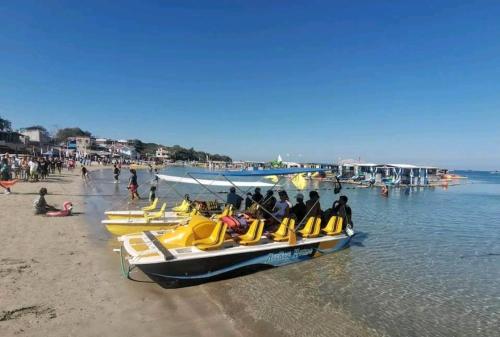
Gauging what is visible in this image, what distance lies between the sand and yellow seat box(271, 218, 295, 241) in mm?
2750

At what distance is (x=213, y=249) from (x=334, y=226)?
4.91 metres

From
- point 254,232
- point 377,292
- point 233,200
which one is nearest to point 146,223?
point 233,200

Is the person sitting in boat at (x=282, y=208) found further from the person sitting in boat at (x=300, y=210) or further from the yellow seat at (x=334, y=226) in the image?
the yellow seat at (x=334, y=226)

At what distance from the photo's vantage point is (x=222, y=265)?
8078 millimetres

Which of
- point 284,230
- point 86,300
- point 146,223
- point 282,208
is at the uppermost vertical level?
point 282,208

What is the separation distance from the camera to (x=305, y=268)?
973cm

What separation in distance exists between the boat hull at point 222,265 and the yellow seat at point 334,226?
0.67 meters

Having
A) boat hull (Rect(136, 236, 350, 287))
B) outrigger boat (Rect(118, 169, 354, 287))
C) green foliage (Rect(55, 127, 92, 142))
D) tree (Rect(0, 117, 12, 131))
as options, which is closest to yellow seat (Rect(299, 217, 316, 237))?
outrigger boat (Rect(118, 169, 354, 287))

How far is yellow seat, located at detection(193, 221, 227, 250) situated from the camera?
792cm

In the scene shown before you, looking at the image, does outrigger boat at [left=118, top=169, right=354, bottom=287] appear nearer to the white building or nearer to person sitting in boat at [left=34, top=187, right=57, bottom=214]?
person sitting in boat at [left=34, top=187, right=57, bottom=214]

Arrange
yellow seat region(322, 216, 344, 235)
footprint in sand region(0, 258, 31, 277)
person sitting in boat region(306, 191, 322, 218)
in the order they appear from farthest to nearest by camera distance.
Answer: yellow seat region(322, 216, 344, 235), person sitting in boat region(306, 191, 322, 218), footprint in sand region(0, 258, 31, 277)

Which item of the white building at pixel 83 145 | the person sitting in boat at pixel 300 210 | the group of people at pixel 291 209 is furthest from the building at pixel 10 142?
the person sitting in boat at pixel 300 210

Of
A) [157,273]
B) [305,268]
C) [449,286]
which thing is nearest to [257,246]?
[305,268]

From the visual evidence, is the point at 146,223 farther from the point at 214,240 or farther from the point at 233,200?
the point at 214,240
